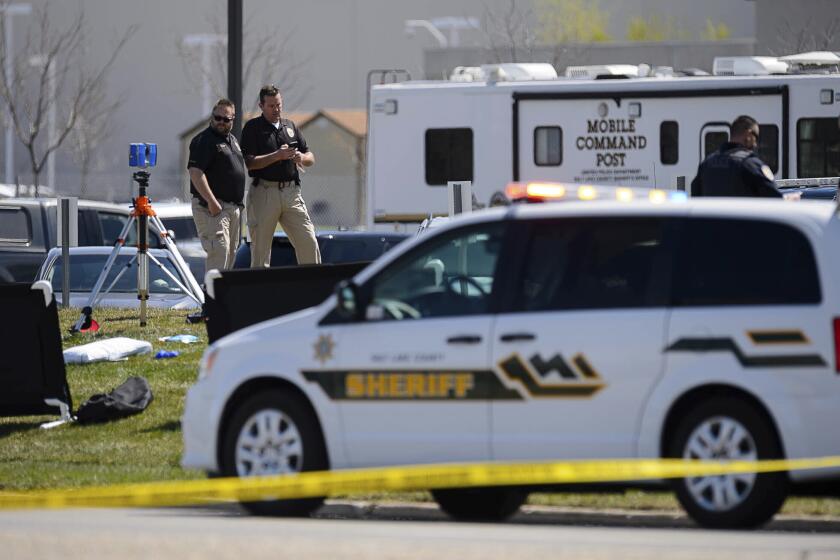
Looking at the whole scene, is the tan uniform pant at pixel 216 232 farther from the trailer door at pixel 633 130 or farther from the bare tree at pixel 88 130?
the bare tree at pixel 88 130

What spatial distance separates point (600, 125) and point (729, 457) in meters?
14.4

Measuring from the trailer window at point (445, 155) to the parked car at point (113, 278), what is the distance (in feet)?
19.4

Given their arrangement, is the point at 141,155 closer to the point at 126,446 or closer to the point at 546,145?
the point at 126,446

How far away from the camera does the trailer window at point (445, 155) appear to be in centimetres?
2230

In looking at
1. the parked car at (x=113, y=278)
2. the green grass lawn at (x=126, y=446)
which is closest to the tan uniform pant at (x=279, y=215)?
the green grass lawn at (x=126, y=446)

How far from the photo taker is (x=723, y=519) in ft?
24.6

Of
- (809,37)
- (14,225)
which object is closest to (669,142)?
(14,225)

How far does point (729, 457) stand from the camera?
7.48 m

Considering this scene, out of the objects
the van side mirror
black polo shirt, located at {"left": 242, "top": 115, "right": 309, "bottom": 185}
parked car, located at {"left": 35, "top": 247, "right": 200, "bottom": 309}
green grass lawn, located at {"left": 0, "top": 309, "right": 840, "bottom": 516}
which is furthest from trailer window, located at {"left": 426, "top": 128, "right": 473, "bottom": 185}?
the van side mirror

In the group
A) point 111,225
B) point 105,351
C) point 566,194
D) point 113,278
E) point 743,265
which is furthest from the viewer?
point 111,225

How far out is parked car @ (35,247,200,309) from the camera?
54.0 ft

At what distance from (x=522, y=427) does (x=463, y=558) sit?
1.73m

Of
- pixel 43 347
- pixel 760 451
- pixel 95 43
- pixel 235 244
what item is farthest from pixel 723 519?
pixel 95 43

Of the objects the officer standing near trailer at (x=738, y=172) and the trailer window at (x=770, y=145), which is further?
the trailer window at (x=770, y=145)
